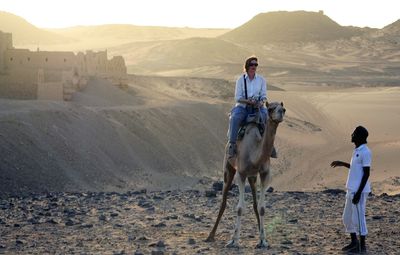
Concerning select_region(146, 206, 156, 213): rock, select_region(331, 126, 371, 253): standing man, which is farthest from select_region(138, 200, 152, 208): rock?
select_region(331, 126, 371, 253): standing man

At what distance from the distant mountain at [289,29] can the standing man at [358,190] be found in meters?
131

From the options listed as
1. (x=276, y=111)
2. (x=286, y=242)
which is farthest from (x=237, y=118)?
(x=286, y=242)

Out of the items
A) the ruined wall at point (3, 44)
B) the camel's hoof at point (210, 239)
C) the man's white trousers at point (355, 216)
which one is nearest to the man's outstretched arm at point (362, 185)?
the man's white trousers at point (355, 216)

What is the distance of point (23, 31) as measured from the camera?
12862 cm

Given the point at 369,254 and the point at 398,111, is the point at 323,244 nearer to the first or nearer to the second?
the point at 369,254

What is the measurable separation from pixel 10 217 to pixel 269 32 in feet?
453

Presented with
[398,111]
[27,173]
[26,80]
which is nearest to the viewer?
[27,173]

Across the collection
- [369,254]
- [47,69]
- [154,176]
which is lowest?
[154,176]

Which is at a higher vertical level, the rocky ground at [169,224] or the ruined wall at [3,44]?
the ruined wall at [3,44]

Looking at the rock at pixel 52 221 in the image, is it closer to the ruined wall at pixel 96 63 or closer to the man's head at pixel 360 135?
the man's head at pixel 360 135

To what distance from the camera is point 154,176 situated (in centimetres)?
2338

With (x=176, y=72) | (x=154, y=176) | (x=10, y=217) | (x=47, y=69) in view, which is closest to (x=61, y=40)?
(x=176, y=72)

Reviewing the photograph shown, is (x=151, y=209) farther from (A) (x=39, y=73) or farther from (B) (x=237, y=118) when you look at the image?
(A) (x=39, y=73)

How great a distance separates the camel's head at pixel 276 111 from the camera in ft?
30.3
